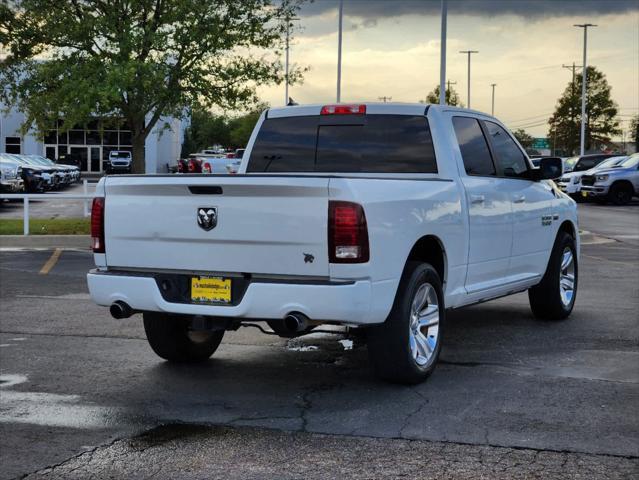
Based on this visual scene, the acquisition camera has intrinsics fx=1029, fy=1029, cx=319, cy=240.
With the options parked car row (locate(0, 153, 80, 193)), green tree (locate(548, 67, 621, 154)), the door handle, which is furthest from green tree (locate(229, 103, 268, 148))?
the door handle

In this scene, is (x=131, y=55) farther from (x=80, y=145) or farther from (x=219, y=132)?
(x=219, y=132)

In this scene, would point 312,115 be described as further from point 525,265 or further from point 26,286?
point 26,286

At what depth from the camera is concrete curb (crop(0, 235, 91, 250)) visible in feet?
62.5

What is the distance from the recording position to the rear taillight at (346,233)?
250 inches

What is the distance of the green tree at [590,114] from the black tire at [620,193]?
2963 inches

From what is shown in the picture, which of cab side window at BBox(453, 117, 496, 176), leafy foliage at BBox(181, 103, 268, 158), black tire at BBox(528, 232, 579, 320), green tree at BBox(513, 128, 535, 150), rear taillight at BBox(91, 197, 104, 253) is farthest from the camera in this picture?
green tree at BBox(513, 128, 535, 150)

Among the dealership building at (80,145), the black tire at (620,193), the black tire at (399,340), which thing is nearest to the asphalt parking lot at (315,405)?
the black tire at (399,340)

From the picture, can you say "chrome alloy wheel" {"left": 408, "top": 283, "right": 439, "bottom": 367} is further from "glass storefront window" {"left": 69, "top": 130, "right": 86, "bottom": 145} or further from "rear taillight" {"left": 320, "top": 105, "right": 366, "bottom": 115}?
"glass storefront window" {"left": 69, "top": 130, "right": 86, "bottom": 145}

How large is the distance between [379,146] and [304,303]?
7.55 ft

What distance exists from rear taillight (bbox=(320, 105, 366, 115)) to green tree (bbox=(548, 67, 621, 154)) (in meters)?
105

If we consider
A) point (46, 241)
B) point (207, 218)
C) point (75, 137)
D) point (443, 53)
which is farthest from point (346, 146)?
point (75, 137)

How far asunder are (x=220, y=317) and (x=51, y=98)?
19.6 metres

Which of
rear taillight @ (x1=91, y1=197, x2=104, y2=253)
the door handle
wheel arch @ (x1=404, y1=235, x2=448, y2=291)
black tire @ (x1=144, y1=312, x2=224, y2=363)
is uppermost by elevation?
the door handle

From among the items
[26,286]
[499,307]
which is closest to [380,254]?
[499,307]
